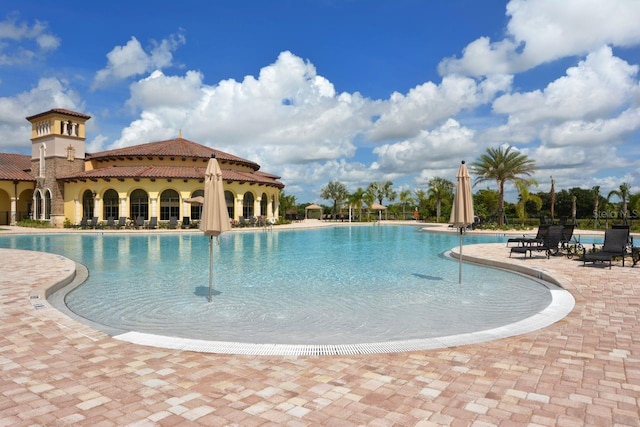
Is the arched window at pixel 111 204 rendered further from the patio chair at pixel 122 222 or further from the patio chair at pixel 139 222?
the patio chair at pixel 139 222

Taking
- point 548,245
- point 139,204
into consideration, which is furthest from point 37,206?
point 548,245

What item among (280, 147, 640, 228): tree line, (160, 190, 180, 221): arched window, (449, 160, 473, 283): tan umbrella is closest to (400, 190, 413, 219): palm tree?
(280, 147, 640, 228): tree line

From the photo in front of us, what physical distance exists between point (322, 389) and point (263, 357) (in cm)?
102

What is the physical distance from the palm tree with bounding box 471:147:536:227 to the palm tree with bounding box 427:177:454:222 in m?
14.7

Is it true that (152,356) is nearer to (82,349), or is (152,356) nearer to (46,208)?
(82,349)

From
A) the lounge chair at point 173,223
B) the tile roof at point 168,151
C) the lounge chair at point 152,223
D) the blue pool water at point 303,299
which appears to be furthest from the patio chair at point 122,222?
the blue pool water at point 303,299

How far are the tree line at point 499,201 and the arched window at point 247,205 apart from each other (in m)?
16.2

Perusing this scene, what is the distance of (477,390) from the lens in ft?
11.8

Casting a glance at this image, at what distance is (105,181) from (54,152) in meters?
5.78

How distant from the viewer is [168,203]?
111 ft

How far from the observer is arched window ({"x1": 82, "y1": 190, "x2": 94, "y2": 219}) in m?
34.6

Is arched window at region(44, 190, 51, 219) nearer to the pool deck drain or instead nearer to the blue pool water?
the blue pool water

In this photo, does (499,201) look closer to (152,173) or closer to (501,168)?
(501,168)

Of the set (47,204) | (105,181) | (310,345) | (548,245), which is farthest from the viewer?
(47,204)
